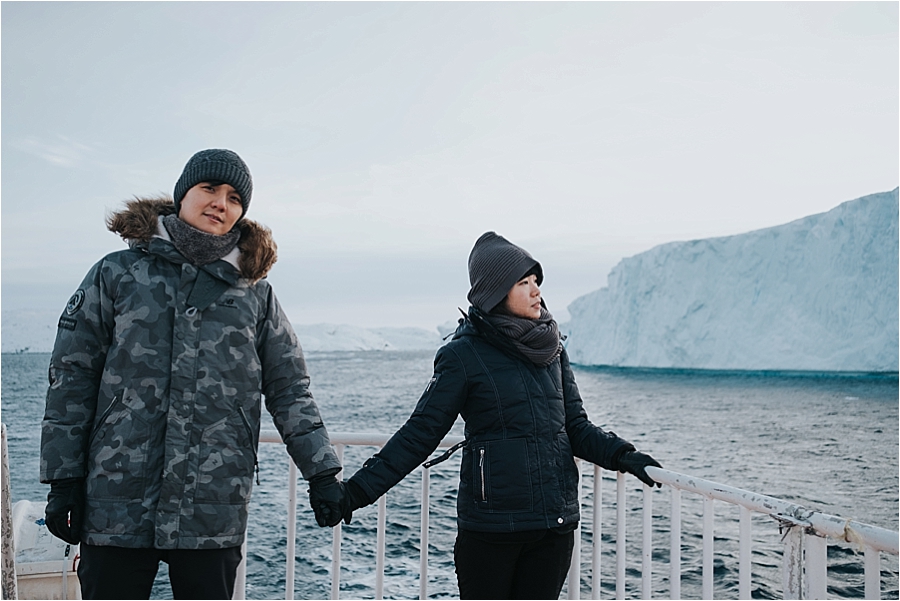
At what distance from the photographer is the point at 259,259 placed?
1.92 metres

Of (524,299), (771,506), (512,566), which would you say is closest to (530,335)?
(524,299)

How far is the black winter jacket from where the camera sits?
2045 mm

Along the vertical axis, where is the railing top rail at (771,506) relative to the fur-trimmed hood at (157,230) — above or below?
below

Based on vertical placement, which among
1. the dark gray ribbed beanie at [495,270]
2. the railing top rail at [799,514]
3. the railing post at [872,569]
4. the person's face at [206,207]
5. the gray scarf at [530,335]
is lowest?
the railing post at [872,569]

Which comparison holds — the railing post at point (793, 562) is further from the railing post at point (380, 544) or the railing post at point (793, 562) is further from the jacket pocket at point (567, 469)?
the railing post at point (380, 544)

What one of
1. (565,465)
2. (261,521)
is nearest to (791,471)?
(261,521)

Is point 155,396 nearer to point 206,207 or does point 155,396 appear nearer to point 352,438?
point 206,207

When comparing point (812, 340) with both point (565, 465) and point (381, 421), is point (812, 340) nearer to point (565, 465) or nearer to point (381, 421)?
point (381, 421)

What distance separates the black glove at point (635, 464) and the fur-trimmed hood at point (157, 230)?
129 centimetres

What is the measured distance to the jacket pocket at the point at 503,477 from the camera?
2035 mm

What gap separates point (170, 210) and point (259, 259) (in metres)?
0.29

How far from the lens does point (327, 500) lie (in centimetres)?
192

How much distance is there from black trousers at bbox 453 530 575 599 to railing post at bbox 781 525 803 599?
2.08 feet

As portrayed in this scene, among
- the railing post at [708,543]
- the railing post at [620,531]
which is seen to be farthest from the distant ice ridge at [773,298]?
the railing post at [708,543]
